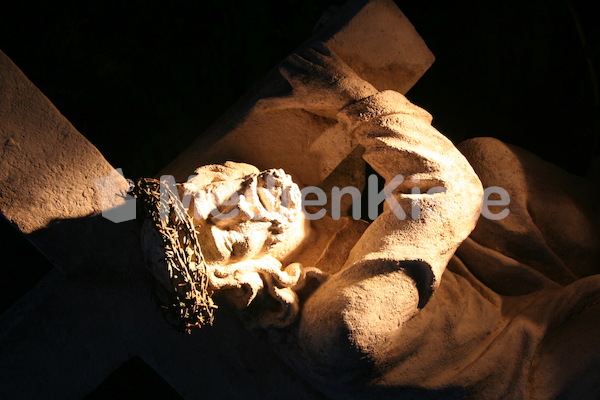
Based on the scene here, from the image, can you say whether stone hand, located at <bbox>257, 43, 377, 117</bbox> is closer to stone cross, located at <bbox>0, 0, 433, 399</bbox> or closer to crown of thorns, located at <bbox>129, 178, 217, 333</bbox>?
stone cross, located at <bbox>0, 0, 433, 399</bbox>

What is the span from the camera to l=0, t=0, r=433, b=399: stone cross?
1.89 metres

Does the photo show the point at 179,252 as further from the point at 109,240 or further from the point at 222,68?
the point at 222,68

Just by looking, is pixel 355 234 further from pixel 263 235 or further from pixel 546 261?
pixel 546 261

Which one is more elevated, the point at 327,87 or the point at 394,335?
the point at 327,87

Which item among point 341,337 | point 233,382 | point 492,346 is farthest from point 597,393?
point 233,382

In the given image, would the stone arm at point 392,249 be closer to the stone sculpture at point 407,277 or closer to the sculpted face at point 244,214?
the stone sculpture at point 407,277

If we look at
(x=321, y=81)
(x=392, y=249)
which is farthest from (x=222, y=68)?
(x=392, y=249)

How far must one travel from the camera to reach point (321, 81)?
200cm

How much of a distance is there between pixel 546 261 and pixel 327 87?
1.16 metres

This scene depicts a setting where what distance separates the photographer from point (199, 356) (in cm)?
210

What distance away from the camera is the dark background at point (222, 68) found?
274 centimetres

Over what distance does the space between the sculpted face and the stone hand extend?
34 cm

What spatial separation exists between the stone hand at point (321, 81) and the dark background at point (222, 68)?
0.84m

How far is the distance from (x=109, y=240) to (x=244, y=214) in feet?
1.81
